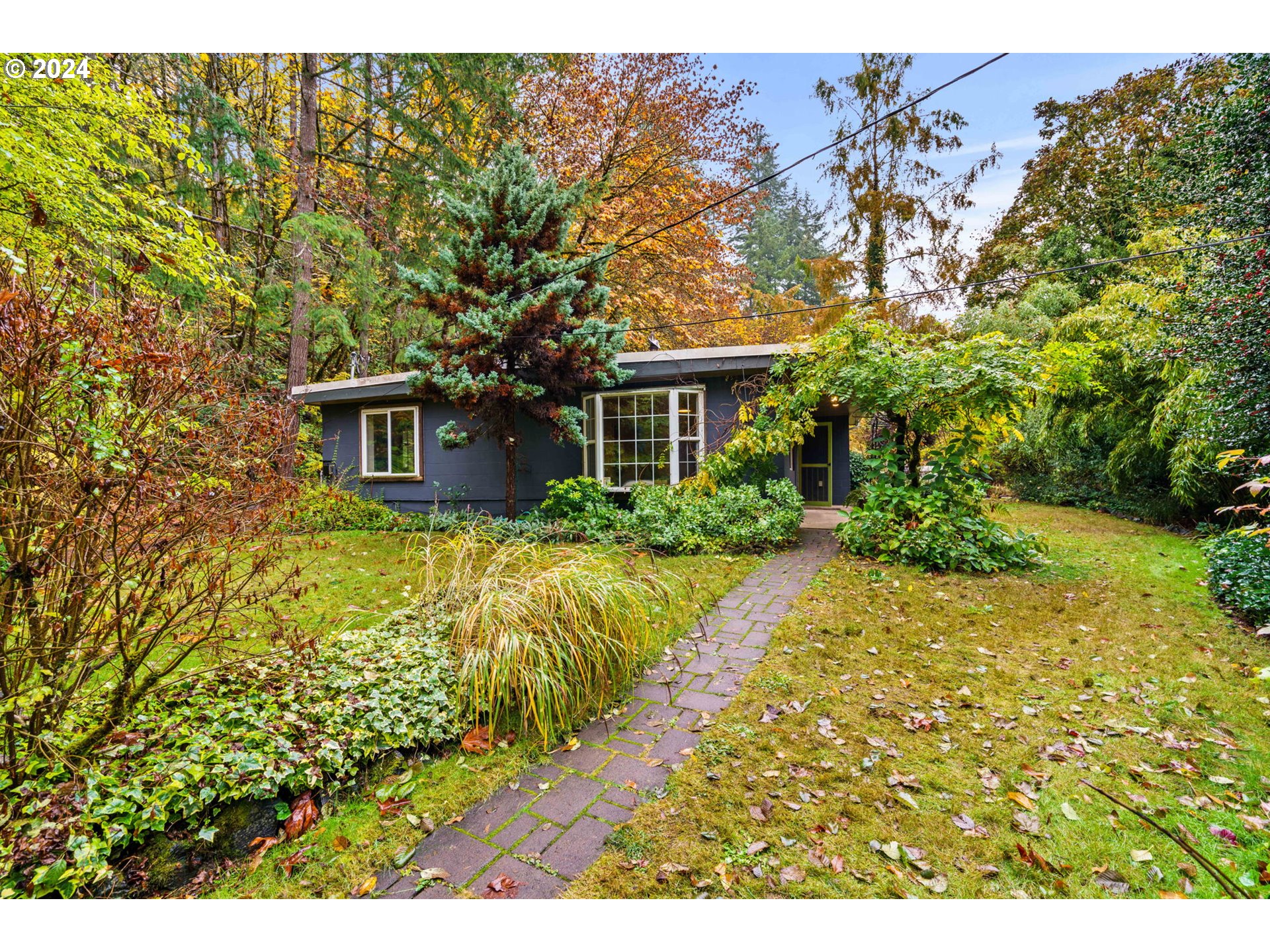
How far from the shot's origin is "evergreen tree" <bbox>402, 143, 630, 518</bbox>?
712 cm

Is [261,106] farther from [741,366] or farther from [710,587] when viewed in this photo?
[710,587]

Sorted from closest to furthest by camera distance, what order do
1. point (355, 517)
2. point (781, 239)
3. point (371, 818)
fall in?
point (371, 818), point (355, 517), point (781, 239)

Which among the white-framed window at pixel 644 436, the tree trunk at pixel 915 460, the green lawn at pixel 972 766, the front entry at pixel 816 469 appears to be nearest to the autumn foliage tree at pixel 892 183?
the front entry at pixel 816 469

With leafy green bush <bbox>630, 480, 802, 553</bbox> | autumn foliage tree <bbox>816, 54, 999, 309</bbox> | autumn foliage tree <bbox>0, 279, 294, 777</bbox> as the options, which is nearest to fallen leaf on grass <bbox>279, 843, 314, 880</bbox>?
autumn foliage tree <bbox>0, 279, 294, 777</bbox>

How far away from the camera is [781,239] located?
27.1 m

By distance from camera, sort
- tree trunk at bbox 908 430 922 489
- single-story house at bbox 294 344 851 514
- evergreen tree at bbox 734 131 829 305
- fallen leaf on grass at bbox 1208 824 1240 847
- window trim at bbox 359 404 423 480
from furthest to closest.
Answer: evergreen tree at bbox 734 131 829 305 < window trim at bbox 359 404 423 480 < single-story house at bbox 294 344 851 514 < tree trunk at bbox 908 430 922 489 < fallen leaf on grass at bbox 1208 824 1240 847

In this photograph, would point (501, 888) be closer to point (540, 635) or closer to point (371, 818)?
point (371, 818)

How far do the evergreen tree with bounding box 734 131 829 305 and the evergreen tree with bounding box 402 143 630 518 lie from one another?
60.8 ft

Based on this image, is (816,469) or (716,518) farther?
(816,469)

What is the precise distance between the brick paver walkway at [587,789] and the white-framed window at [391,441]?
25.8ft

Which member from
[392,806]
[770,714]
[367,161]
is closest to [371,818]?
[392,806]

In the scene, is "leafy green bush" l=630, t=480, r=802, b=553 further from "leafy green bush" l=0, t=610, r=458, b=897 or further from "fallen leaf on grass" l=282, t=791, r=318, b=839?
"fallen leaf on grass" l=282, t=791, r=318, b=839

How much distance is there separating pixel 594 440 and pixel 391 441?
14.8 feet
